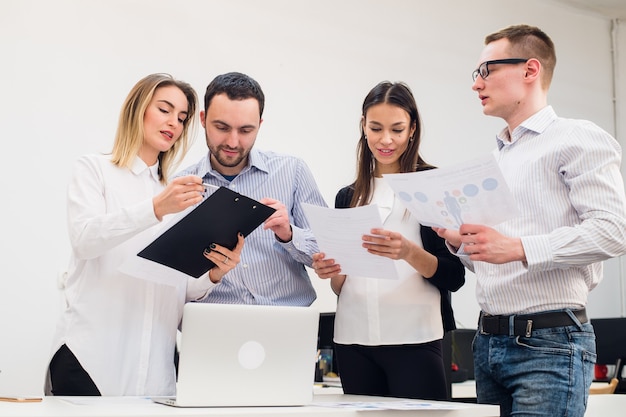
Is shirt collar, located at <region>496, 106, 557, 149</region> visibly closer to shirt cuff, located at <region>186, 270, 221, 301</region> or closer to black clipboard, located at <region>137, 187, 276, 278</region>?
black clipboard, located at <region>137, 187, 276, 278</region>

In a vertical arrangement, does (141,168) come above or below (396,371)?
above

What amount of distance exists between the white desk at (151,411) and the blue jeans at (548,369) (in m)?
0.11

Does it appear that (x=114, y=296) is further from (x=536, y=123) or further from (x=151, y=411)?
(x=536, y=123)

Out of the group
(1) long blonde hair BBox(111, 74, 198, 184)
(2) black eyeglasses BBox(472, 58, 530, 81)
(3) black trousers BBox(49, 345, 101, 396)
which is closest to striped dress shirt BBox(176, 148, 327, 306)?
(1) long blonde hair BBox(111, 74, 198, 184)

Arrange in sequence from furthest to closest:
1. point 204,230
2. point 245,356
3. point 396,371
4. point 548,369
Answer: point 396,371 < point 204,230 < point 548,369 < point 245,356

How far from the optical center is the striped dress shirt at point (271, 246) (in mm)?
2199

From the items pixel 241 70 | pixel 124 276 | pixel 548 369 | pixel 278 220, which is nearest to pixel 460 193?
pixel 548 369

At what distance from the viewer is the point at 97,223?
1901 millimetres

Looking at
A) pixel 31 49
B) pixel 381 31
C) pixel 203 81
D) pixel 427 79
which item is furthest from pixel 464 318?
pixel 31 49

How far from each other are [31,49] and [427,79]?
2.55 meters

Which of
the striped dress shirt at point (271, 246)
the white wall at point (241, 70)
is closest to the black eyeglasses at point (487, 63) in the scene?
the striped dress shirt at point (271, 246)

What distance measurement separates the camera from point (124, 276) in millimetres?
2014

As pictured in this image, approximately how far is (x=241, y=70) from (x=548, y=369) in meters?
2.81

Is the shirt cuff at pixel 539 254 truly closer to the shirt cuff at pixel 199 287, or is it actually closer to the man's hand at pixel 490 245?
the man's hand at pixel 490 245
